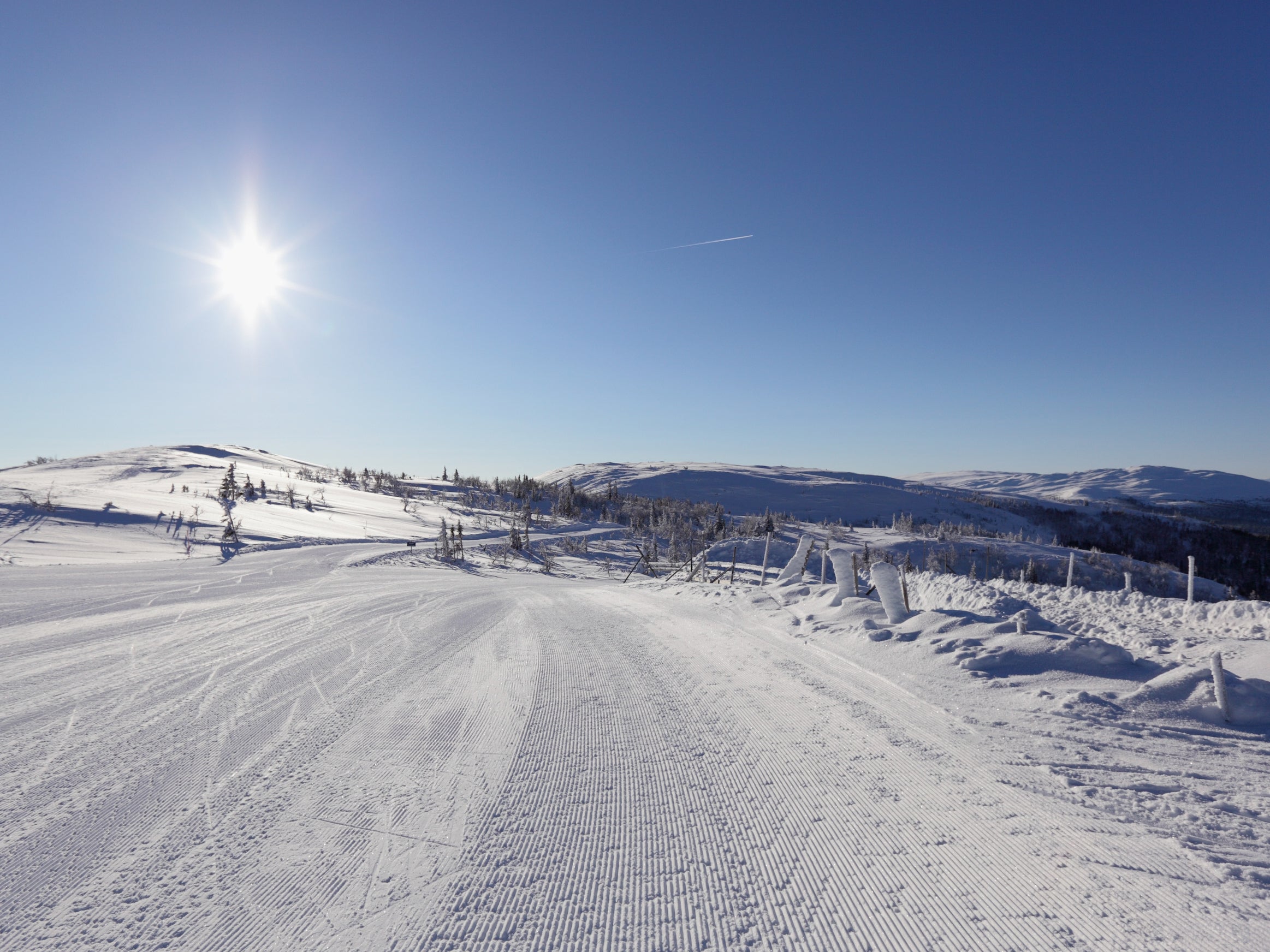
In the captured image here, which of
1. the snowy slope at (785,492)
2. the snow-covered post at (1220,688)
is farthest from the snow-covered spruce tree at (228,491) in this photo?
the snowy slope at (785,492)

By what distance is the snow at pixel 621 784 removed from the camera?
2615 millimetres

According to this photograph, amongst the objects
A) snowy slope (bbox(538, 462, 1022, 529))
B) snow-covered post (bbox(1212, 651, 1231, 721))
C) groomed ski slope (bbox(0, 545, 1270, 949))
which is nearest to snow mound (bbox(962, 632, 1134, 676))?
groomed ski slope (bbox(0, 545, 1270, 949))

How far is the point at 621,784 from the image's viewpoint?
382 cm

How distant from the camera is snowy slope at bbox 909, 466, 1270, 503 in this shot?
148750mm

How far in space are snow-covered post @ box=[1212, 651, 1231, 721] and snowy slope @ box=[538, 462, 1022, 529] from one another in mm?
45115

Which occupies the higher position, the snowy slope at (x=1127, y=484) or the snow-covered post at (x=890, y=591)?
the snowy slope at (x=1127, y=484)

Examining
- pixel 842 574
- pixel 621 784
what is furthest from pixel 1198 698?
pixel 621 784

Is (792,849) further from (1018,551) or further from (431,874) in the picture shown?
(1018,551)

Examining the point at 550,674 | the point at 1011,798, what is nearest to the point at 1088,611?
the point at 1011,798

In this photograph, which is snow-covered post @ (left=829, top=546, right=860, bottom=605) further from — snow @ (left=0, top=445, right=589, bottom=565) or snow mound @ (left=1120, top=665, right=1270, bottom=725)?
snow @ (left=0, top=445, right=589, bottom=565)

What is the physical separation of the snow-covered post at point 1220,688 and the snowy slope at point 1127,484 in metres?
161

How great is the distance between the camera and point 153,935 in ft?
7.88

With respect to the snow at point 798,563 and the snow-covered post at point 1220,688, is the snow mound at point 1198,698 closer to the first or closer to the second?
the snow-covered post at point 1220,688

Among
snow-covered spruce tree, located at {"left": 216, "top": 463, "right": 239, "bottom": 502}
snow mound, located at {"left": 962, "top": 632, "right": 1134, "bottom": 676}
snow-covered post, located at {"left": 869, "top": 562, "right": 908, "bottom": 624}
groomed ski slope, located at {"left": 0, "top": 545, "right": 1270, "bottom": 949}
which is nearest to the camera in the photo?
groomed ski slope, located at {"left": 0, "top": 545, "right": 1270, "bottom": 949}
